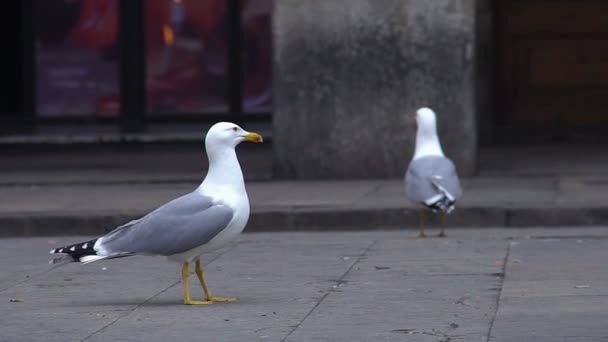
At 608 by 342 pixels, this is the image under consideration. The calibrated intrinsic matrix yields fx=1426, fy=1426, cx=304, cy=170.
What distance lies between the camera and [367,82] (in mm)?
14500

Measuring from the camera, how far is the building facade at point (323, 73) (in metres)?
14.4

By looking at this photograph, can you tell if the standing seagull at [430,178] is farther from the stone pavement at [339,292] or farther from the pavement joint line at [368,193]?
the pavement joint line at [368,193]

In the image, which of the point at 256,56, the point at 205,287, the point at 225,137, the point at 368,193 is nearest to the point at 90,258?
the point at 205,287

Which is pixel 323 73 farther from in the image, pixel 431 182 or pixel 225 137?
pixel 225 137

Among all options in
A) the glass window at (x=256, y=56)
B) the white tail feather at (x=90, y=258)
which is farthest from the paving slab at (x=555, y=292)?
the glass window at (x=256, y=56)

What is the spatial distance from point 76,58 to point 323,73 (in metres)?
6.83

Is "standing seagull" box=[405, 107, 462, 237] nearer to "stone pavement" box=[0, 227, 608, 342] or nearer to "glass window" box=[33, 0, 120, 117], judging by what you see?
"stone pavement" box=[0, 227, 608, 342]

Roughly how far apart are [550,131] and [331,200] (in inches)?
243

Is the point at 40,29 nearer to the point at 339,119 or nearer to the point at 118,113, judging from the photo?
the point at 118,113

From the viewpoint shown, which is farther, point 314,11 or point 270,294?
point 314,11

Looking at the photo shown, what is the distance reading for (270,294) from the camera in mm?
8414

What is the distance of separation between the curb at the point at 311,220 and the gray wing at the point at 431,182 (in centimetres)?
93

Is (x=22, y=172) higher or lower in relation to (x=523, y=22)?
lower

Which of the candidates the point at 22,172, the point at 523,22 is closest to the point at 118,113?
the point at 22,172
